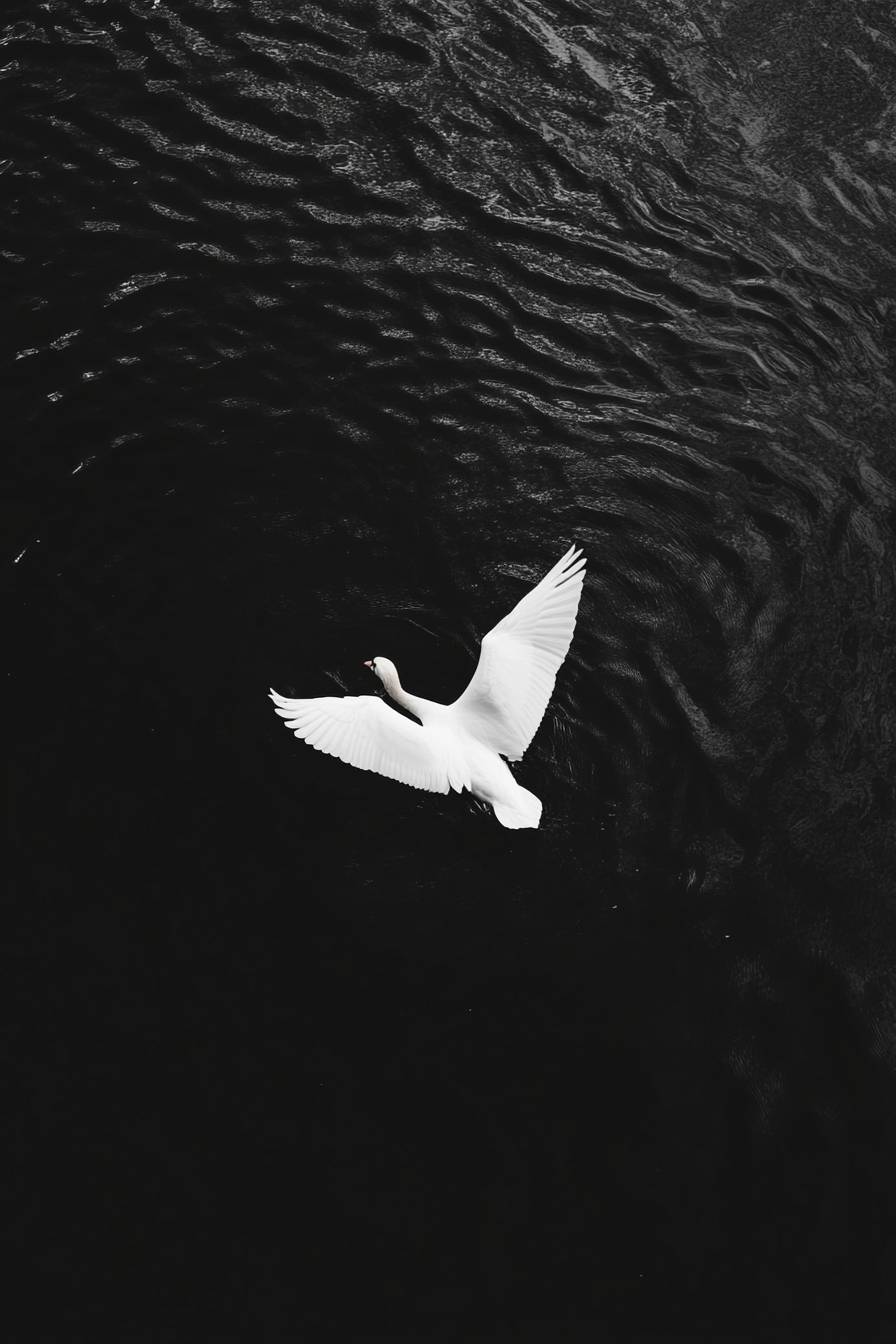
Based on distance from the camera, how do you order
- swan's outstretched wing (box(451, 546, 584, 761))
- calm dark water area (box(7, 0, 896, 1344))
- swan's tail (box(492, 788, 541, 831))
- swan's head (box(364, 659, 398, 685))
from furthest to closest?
swan's head (box(364, 659, 398, 685)) < swan's outstretched wing (box(451, 546, 584, 761)) < swan's tail (box(492, 788, 541, 831)) < calm dark water area (box(7, 0, 896, 1344))

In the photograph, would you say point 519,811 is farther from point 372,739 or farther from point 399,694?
point 399,694

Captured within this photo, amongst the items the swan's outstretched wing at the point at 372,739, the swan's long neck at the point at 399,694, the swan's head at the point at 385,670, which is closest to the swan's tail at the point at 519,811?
the swan's outstretched wing at the point at 372,739

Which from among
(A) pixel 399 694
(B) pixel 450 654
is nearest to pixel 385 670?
(A) pixel 399 694

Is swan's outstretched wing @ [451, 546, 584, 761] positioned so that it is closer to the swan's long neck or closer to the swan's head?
the swan's long neck

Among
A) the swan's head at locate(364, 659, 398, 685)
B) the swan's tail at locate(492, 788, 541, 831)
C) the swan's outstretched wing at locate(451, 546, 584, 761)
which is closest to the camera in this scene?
the swan's tail at locate(492, 788, 541, 831)

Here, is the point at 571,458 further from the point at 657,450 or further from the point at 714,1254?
the point at 714,1254

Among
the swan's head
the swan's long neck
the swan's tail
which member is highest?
the swan's head

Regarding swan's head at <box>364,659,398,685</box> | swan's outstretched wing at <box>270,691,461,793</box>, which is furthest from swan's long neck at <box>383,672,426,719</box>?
swan's outstretched wing at <box>270,691,461,793</box>
